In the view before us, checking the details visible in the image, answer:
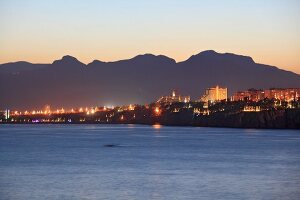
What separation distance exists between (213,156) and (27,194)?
30.9m

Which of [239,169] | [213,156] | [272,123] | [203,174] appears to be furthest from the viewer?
[272,123]

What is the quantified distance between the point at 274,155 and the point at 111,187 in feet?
96.4

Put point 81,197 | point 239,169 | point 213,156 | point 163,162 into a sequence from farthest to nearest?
1. point 213,156
2. point 163,162
3. point 239,169
4. point 81,197

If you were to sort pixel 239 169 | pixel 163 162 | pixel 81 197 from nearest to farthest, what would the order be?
pixel 81 197 → pixel 239 169 → pixel 163 162

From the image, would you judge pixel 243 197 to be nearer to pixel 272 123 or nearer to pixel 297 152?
pixel 297 152

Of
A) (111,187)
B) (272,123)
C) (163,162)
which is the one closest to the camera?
(111,187)

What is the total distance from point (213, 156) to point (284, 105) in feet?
349

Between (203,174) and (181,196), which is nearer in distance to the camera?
(181,196)

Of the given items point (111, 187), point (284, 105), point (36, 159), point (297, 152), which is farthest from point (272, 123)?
point (111, 187)

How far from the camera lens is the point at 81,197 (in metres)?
35.7

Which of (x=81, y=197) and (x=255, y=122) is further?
(x=255, y=122)

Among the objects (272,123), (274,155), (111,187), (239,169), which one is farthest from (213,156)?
(272,123)

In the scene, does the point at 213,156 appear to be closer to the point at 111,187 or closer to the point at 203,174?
the point at 203,174

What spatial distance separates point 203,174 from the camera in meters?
47.1
